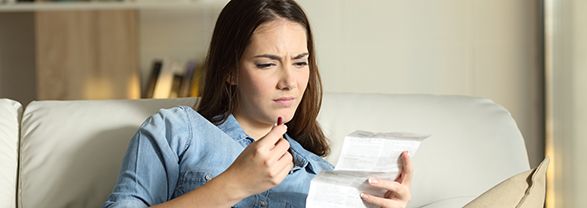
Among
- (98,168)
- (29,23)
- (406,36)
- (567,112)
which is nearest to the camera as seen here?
(98,168)

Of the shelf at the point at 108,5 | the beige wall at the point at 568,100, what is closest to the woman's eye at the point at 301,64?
the beige wall at the point at 568,100

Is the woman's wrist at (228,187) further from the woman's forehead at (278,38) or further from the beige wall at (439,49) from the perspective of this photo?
the beige wall at (439,49)

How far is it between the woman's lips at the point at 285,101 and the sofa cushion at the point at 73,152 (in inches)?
15.5

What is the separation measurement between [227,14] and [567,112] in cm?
166

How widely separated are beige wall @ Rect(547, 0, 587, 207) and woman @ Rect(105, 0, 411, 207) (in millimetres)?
1274

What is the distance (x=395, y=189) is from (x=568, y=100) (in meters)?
1.66

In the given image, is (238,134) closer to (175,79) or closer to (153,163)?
(153,163)

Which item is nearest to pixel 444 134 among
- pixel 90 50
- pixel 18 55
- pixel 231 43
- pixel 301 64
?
pixel 301 64

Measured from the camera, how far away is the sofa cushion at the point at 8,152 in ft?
6.99

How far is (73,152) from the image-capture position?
214 cm

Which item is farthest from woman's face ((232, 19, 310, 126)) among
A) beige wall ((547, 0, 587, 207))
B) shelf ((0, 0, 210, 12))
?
shelf ((0, 0, 210, 12))

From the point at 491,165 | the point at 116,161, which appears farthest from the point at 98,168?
the point at 491,165

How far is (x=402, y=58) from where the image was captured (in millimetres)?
3699

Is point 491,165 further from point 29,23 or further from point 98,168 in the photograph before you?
point 29,23
